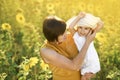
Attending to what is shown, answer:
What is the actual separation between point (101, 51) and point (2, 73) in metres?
0.89

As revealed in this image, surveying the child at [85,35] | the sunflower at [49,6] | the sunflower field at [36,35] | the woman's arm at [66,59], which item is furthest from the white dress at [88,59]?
the sunflower at [49,6]

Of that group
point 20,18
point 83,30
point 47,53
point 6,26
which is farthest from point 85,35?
point 20,18

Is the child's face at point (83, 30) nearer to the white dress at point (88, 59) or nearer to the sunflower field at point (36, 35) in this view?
the white dress at point (88, 59)

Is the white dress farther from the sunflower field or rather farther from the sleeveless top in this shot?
the sunflower field

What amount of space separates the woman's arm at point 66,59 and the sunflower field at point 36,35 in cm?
96

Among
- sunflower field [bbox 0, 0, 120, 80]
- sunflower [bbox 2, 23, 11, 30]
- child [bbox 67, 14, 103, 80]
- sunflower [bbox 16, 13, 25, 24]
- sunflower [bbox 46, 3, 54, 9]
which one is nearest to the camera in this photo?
child [bbox 67, 14, 103, 80]

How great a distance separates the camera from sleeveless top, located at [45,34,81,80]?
353 cm

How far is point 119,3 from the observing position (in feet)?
18.2

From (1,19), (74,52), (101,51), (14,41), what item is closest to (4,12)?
(1,19)

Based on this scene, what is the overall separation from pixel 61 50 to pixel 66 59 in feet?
0.30

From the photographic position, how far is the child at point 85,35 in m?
3.56

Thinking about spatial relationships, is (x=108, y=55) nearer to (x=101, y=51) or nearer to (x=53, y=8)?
(x=101, y=51)

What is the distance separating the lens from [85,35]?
141 inches

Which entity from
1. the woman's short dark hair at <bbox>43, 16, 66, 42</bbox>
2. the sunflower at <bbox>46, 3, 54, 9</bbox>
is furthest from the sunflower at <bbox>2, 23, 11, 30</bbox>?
the woman's short dark hair at <bbox>43, 16, 66, 42</bbox>
